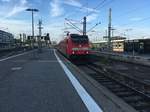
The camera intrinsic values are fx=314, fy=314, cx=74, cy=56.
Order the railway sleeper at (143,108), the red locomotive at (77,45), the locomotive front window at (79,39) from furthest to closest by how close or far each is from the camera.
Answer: the locomotive front window at (79,39)
the red locomotive at (77,45)
the railway sleeper at (143,108)

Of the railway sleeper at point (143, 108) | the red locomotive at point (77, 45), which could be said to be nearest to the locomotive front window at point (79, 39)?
the red locomotive at point (77, 45)

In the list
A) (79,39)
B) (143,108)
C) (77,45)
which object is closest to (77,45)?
(77,45)

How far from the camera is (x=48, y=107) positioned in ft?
25.5

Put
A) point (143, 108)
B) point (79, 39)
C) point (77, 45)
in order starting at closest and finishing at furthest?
point (143, 108), point (77, 45), point (79, 39)

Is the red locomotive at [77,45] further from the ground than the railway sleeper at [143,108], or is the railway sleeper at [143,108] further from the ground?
the red locomotive at [77,45]

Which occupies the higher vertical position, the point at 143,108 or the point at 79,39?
the point at 79,39

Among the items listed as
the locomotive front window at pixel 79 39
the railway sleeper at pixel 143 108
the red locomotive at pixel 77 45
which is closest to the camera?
the railway sleeper at pixel 143 108

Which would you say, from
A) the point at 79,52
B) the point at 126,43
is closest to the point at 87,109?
the point at 79,52

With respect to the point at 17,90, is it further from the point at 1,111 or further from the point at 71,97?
the point at 1,111

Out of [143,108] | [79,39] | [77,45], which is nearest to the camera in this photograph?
[143,108]

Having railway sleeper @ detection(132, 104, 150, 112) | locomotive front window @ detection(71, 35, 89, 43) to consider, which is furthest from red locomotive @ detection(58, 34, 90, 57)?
railway sleeper @ detection(132, 104, 150, 112)

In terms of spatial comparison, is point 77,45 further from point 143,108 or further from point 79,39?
point 143,108

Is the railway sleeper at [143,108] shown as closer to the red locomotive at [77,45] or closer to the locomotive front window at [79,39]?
the red locomotive at [77,45]

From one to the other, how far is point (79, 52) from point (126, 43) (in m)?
40.3
